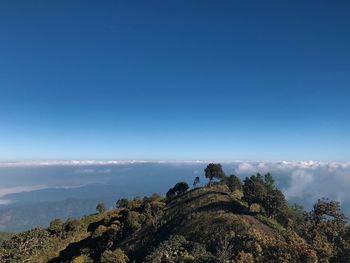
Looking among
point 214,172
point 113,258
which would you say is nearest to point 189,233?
point 113,258

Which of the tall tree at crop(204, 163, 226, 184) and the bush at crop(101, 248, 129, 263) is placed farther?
the tall tree at crop(204, 163, 226, 184)

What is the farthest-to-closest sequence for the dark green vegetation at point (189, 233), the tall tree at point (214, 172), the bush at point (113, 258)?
the tall tree at point (214, 172) → the bush at point (113, 258) → the dark green vegetation at point (189, 233)

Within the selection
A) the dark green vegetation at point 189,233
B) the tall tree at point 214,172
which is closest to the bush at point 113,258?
the dark green vegetation at point 189,233

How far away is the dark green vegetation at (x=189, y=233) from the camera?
55.6 meters

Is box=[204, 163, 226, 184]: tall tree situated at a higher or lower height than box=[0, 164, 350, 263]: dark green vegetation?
higher

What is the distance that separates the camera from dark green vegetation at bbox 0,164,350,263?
5561 cm

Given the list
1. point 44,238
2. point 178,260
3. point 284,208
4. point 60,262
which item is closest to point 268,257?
point 178,260

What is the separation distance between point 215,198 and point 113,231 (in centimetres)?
3092

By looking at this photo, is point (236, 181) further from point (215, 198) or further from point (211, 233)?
Result: point (211, 233)

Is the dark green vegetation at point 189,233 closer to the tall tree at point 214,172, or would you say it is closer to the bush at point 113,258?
the bush at point 113,258

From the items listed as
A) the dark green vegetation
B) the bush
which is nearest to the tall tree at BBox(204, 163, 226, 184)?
the dark green vegetation

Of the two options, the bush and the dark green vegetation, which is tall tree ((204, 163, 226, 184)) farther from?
the bush

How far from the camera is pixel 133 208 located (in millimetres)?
114062

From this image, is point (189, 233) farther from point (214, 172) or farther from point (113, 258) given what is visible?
point (214, 172)
